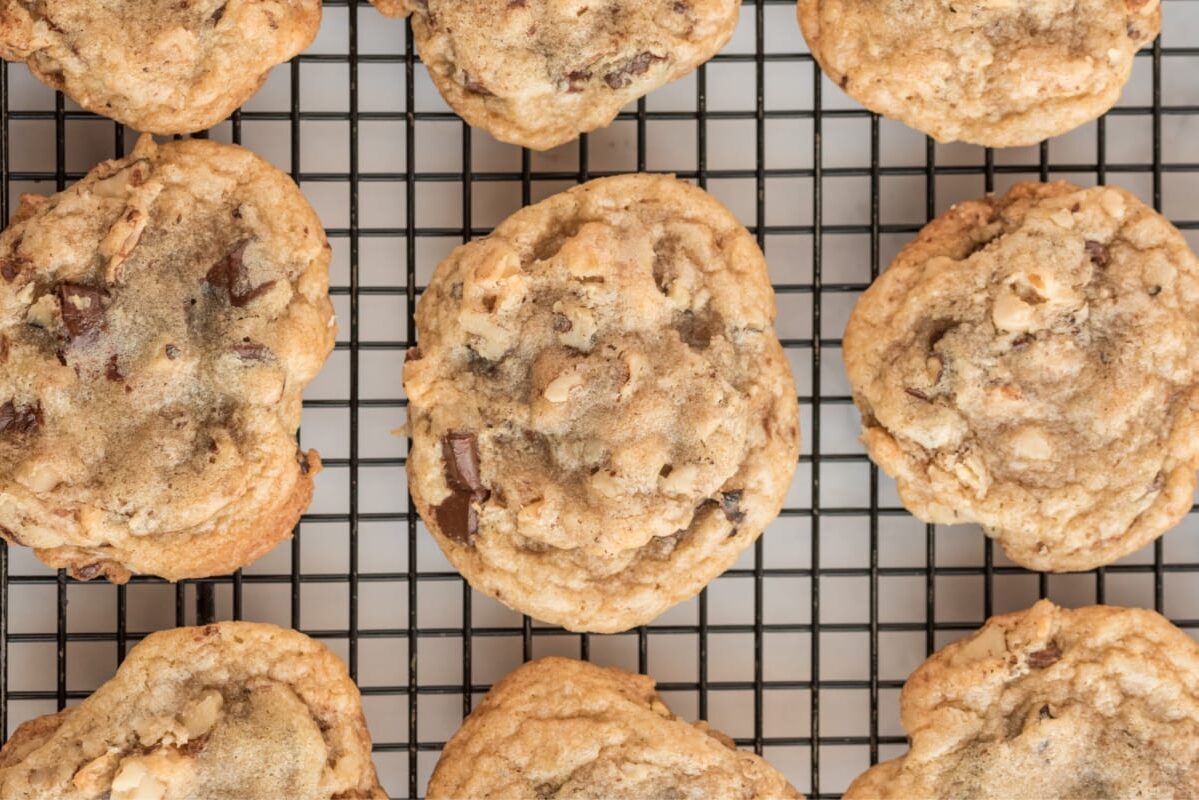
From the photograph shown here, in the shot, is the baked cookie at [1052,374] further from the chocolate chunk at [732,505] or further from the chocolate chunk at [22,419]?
the chocolate chunk at [22,419]

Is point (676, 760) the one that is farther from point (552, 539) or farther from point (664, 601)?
point (552, 539)

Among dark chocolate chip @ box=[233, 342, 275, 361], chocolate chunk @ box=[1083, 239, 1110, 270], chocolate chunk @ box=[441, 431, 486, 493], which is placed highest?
chocolate chunk @ box=[1083, 239, 1110, 270]

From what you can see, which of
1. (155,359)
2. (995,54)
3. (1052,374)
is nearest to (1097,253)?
(1052,374)

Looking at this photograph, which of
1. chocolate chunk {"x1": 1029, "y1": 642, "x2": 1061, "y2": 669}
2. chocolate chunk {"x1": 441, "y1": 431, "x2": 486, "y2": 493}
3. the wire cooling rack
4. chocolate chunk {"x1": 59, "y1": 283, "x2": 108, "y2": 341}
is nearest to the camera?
chocolate chunk {"x1": 59, "y1": 283, "x2": 108, "y2": 341}

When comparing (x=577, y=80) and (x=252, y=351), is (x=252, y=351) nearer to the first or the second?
(x=252, y=351)

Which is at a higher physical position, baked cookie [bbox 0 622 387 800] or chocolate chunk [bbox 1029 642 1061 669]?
chocolate chunk [bbox 1029 642 1061 669]

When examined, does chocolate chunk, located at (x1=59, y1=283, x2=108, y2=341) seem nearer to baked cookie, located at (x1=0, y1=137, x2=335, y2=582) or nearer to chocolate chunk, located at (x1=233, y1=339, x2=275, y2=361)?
baked cookie, located at (x1=0, y1=137, x2=335, y2=582)

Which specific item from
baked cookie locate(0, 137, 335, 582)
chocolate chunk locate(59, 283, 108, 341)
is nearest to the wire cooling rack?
baked cookie locate(0, 137, 335, 582)

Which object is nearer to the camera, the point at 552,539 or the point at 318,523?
the point at 552,539

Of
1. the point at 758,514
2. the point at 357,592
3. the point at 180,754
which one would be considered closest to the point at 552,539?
the point at 758,514
